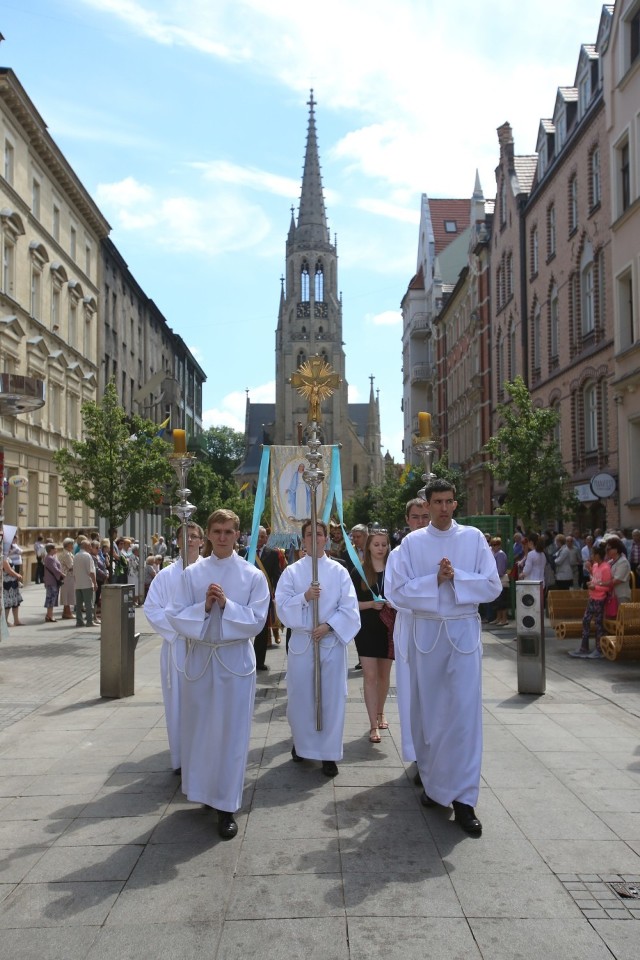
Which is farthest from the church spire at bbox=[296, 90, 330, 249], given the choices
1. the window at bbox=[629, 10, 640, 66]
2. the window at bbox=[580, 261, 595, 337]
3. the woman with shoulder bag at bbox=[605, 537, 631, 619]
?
the woman with shoulder bag at bbox=[605, 537, 631, 619]

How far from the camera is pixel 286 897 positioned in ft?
14.1

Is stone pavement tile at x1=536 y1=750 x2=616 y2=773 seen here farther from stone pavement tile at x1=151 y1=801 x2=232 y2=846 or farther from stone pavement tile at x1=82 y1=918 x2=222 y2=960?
stone pavement tile at x1=82 y1=918 x2=222 y2=960

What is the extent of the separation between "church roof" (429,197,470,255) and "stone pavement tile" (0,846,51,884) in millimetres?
66451

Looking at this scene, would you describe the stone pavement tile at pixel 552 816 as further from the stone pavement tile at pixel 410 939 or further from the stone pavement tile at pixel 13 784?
the stone pavement tile at pixel 13 784

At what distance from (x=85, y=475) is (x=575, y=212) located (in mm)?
18021

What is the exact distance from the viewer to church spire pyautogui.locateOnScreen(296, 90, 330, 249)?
104 m

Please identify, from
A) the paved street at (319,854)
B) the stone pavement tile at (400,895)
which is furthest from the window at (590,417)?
the stone pavement tile at (400,895)

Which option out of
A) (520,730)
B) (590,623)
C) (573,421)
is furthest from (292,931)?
(573,421)

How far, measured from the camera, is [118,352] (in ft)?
149

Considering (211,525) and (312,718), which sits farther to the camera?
(312,718)

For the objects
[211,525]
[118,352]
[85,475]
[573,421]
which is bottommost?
[211,525]

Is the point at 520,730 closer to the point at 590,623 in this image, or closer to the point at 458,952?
the point at 458,952

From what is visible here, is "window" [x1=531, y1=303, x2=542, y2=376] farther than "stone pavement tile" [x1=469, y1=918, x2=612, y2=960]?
Yes

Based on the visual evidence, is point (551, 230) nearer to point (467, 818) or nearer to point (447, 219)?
point (467, 818)
